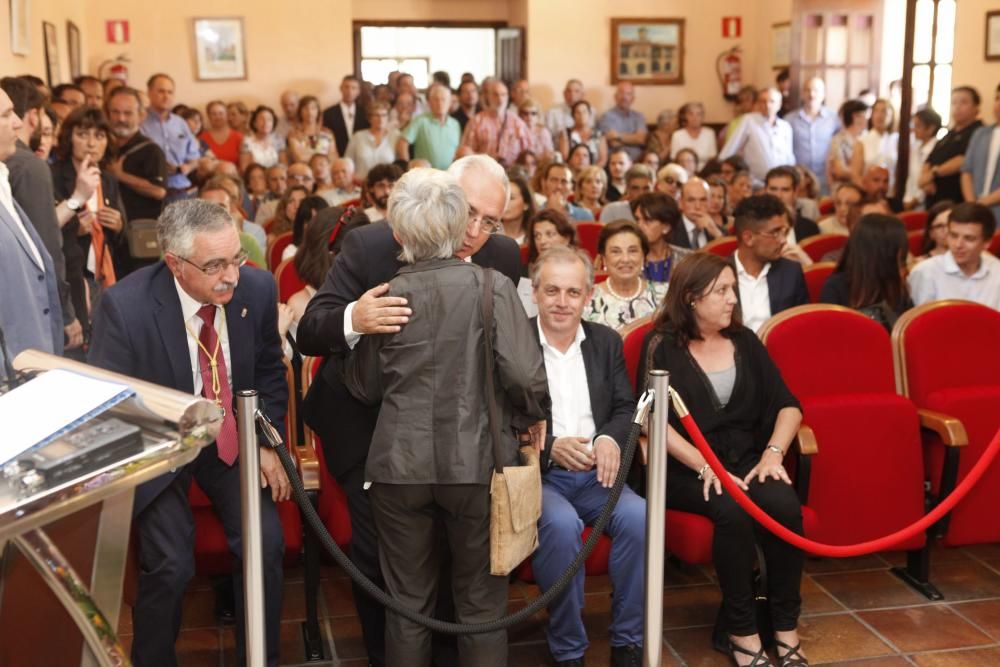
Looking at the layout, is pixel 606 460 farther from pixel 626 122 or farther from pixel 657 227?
pixel 626 122

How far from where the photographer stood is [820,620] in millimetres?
3381

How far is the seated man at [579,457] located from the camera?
295 cm

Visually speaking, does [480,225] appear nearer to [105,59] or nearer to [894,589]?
[894,589]

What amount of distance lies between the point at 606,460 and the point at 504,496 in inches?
23.6

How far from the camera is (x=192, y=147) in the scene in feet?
28.8

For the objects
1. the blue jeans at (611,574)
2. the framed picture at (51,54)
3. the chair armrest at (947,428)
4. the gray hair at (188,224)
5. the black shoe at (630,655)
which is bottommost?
the black shoe at (630,655)

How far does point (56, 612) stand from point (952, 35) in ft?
30.9

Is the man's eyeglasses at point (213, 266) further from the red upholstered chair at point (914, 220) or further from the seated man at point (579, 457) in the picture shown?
the red upholstered chair at point (914, 220)

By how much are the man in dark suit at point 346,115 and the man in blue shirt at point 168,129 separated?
7.16 ft

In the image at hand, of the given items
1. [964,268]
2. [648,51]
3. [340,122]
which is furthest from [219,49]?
[964,268]

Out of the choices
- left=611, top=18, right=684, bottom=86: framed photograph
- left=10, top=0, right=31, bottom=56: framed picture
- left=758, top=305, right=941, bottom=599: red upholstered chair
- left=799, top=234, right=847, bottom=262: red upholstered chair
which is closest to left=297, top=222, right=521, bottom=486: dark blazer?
left=758, top=305, right=941, bottom=599: red upholstered chair

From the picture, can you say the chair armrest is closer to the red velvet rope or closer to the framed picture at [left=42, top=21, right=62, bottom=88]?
the red velvet rope

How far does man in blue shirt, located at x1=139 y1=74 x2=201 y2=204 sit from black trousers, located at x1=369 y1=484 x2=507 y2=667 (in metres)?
6.13

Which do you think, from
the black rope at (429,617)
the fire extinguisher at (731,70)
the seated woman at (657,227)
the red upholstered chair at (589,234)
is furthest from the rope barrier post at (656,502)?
the fire extinguisher at (731,70)
